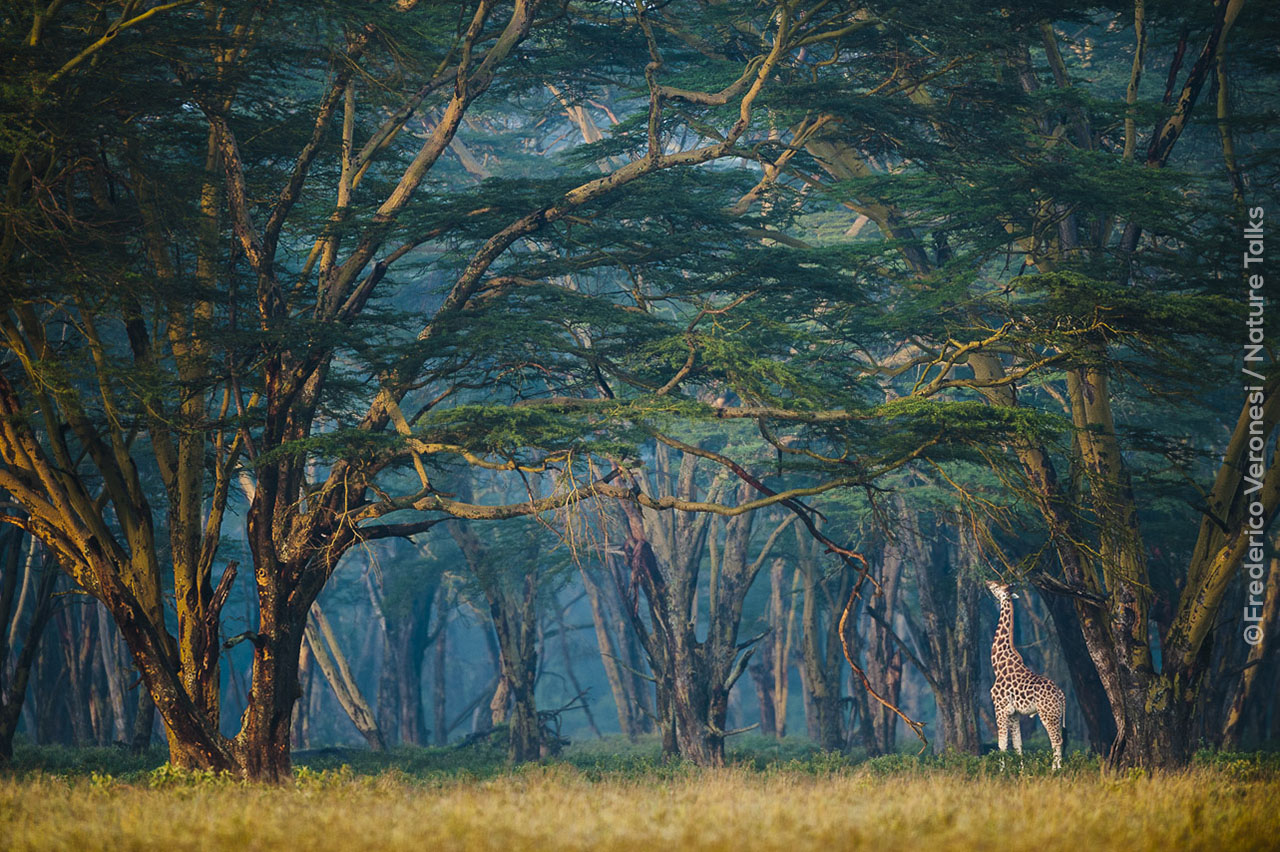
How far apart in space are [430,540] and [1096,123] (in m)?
21.9

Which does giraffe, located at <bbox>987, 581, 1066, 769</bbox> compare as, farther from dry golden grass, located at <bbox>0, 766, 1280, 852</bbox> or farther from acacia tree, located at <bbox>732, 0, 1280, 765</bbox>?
dry golden grass, located at <bbox>0, 766, 1280, 852</bbox>

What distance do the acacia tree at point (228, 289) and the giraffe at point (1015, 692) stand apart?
790 cm

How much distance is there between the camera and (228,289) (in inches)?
583

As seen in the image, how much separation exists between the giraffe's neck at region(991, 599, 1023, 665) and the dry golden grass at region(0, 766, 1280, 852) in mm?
5615

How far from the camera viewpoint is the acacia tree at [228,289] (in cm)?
1193

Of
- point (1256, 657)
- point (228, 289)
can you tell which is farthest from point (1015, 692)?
point (228, 289)

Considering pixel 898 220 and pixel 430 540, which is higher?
pixel 898 220

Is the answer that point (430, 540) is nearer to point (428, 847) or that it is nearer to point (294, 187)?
point (294, 187)

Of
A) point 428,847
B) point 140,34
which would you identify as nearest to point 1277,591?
point 428,847

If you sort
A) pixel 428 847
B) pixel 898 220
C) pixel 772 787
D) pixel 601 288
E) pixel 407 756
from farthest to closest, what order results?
1. pixel 601 288
2. pixel 407 756
3. pixel 898 220
4. pixel 772 787
5. pixel 428 847

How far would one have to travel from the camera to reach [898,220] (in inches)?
643

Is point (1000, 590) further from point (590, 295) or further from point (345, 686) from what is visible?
point (345, 686)

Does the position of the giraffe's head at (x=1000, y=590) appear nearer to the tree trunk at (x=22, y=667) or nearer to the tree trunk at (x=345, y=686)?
the tree trunk at (x=345, y=686)

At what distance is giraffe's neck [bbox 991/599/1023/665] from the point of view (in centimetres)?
1722
